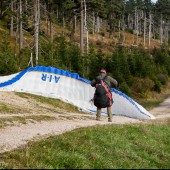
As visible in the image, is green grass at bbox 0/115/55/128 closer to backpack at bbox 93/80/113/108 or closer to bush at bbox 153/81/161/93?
backpack at bbox 93/80/113/108

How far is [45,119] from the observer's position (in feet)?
44.8

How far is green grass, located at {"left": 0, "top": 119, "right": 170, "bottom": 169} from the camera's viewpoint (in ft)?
21.2

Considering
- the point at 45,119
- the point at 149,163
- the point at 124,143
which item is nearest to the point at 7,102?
the point at 45,119

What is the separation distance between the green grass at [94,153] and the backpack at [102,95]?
4.46m

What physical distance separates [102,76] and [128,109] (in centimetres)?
646

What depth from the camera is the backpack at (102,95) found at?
47.4 ft

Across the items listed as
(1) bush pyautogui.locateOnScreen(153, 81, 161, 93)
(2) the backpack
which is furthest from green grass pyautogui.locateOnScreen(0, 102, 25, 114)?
(1) bush pyautogui.locateOnScreen(153, 81, 161, 93)

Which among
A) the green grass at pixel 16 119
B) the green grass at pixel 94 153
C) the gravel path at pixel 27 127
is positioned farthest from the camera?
the green grass at pixel 16 119

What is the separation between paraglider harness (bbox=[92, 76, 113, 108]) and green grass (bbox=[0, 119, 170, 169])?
4.46 meters

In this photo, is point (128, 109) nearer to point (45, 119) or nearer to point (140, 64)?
point (45, 119)

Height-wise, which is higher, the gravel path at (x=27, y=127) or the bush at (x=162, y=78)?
the gravel path at (x=27, y=127)

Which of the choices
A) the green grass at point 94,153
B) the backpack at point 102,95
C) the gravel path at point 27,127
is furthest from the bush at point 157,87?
the green grass at point 94,153

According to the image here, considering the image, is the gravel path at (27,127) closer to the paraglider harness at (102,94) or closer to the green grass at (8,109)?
the green grass at (8,109)

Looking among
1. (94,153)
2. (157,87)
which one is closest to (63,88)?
(94,153)
